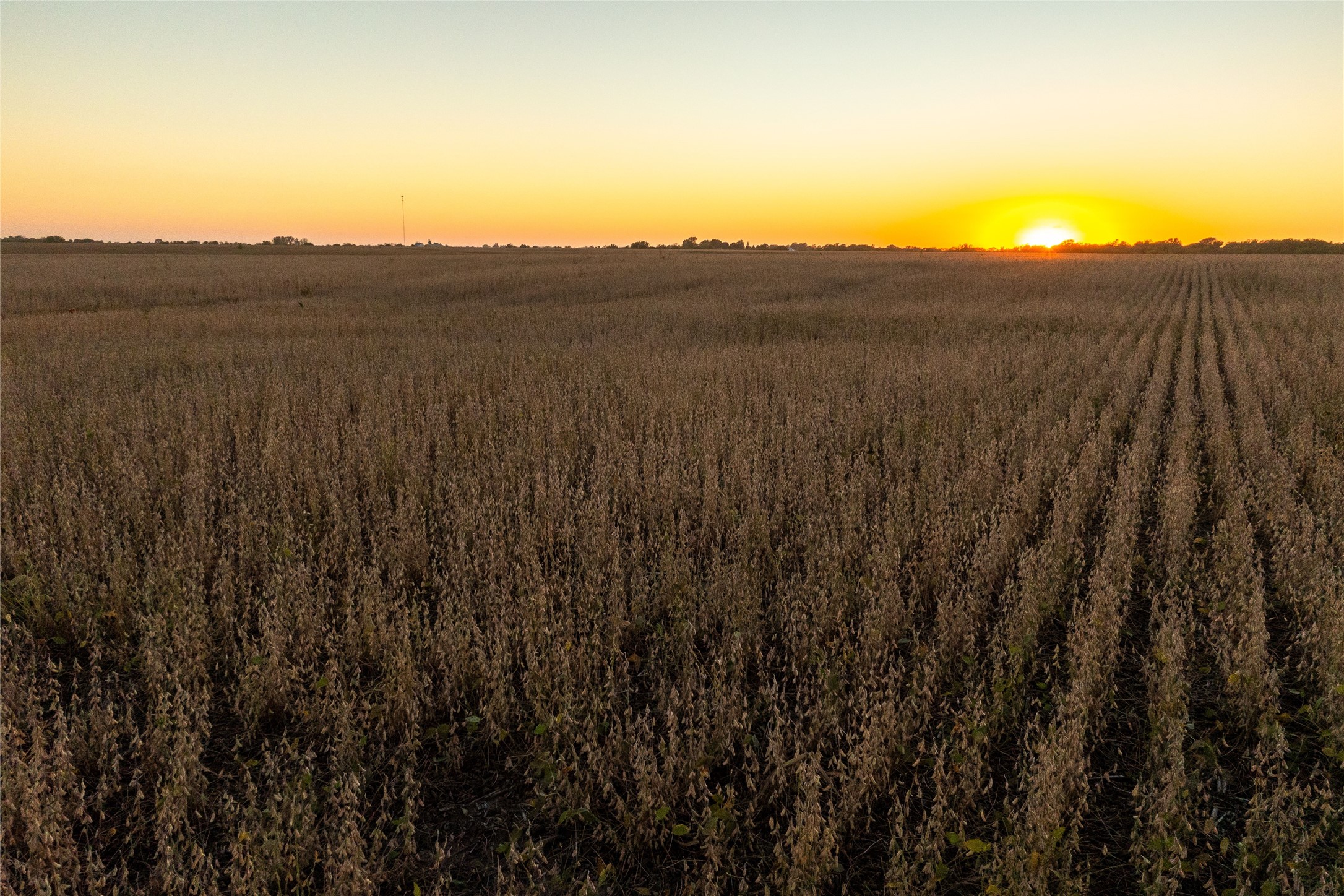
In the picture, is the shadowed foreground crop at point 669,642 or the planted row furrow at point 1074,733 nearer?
the planted row furrow at point 1074,733

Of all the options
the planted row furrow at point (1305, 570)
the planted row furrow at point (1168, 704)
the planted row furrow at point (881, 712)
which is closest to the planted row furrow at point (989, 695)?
the planted row furrow at point (881, 712)

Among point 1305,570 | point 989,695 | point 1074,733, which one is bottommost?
point 989,695

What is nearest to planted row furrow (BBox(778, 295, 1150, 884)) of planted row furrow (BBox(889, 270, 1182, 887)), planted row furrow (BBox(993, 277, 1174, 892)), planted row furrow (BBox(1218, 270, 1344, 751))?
planted row furrow (BBox(889, 270, 1182, 887))

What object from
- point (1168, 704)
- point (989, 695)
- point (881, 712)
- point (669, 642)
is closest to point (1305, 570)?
point (1168, 704)

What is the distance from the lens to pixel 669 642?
4.02 meters

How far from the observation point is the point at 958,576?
15.9 feet

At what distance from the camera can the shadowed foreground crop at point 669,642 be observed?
2.75 metres

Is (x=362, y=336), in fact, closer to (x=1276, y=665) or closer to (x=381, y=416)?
(x=381, y=416)

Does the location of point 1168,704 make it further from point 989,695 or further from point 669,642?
point 669,642

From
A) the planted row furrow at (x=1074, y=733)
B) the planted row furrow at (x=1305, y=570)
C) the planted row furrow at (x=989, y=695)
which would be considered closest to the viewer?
the planted row furrow at (x=1074, y=733)

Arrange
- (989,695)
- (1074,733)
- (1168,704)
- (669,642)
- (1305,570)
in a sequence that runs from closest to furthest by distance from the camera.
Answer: (1074,733) < (1168,704) < (989,695) < (669,642) < (1305,570)

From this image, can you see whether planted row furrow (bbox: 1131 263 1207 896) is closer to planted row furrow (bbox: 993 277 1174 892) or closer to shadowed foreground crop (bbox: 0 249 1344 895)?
shadowed foreground crop (bbox: 0 249 1344 895)

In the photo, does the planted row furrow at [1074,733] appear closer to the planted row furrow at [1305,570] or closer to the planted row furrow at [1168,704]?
the planted row furrow at [1168,704]

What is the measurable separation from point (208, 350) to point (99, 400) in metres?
3.96
